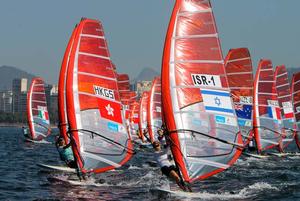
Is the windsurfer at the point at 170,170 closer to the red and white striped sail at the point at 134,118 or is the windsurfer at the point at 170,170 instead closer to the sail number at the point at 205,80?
the sail number at the point at 205,80

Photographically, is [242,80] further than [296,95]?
No

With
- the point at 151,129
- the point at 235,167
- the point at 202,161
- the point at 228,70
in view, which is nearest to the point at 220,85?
the point at 202,161

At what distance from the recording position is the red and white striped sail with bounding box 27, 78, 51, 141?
44500 millimetres

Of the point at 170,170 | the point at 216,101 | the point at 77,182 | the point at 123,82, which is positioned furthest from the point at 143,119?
the point at 170,170

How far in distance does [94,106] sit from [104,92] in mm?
589

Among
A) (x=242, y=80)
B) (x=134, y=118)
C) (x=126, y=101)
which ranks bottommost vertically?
(x=134, y=118)

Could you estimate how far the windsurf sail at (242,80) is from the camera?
2953 cm

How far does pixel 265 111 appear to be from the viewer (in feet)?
102

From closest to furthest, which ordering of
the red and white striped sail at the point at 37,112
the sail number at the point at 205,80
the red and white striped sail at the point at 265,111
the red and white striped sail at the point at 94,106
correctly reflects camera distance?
the sail number at the point at 205,80 → the red and white striped sail at the point at 94,106 → the red and white striped sail at the point at 265,111 → the red and white striped sail at the point at 37,112

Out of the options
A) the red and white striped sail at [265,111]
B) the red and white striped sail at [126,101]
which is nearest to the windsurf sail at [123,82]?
the red and white striped sail at [126,101]

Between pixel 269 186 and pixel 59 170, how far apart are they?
752cm

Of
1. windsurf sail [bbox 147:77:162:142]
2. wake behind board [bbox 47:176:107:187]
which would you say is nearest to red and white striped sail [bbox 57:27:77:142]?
wake behind board [bbox 47:176:107:187]

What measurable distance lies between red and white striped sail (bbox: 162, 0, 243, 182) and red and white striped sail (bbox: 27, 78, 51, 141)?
31281mm

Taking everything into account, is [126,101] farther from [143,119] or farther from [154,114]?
[154,114]
